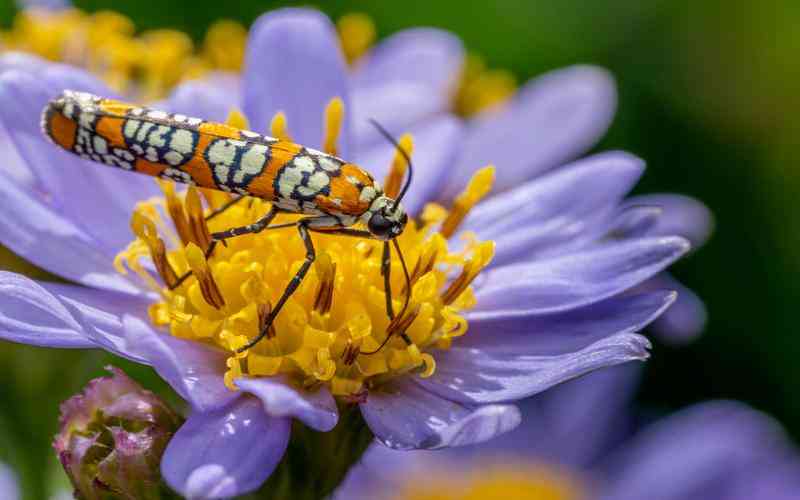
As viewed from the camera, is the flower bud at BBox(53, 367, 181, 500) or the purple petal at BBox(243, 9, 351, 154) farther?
the purple petal at BBox(243, 9, 351, 154)

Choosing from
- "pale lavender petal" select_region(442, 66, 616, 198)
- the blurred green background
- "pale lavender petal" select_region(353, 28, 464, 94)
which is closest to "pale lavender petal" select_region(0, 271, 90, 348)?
"pale lavender petal" select_region(442, 66, 616, 198)

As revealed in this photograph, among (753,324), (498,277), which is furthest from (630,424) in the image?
(498,277)

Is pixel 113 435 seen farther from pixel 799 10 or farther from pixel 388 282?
pixel 799 10

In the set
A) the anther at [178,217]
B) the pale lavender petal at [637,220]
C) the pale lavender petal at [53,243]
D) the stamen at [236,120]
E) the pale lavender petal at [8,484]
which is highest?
the stamen at [236,120]

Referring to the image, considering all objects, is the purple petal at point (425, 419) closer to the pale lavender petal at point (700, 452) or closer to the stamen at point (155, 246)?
the stamen at point (155, 246)

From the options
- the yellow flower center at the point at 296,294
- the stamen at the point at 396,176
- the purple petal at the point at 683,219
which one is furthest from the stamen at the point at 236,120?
the purple petal at the point at 683,219

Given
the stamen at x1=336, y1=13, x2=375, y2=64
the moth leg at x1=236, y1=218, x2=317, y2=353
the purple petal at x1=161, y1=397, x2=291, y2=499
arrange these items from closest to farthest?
1. the purple petal at x1=161, y1=397, x2=291, y2=499
2. the moth leg at x1=236, y1=218, x2=317, y2=353
3. the stamen at x1=336, y1=13, x2=375, y2=64

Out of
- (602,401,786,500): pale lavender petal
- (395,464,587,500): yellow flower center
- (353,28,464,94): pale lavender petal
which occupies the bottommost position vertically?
(395,464,587,500): yellow flower center

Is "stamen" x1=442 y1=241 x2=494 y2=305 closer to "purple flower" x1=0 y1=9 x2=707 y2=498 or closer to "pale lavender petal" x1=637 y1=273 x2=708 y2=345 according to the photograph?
"purple flower" x1=0 y1=9 x2=707 y2=498
